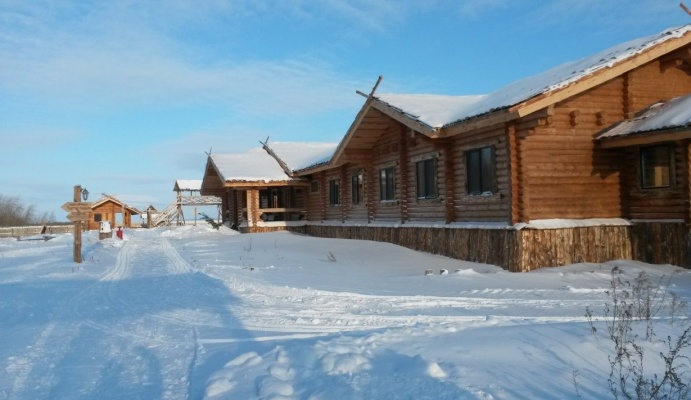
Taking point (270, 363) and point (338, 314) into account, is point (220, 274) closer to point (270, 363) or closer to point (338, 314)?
point (338, 314)

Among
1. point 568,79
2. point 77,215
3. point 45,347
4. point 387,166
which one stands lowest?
point 45,347

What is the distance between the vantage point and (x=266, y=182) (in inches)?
1137

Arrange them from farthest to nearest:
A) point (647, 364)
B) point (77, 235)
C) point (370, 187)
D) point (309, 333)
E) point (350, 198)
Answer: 1. point (350, 198)
2. point (370, 187)
3. point (77, 235)
4. point (309, 333)
5. point (647, 364)

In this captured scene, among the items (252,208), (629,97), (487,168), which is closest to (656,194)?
(629,97)

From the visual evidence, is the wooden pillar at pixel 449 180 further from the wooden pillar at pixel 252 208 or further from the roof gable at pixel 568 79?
the wooden pillar at pixel 252 208

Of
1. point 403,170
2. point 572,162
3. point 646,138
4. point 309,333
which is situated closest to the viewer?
point 309,333

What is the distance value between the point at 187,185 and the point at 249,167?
24757mm

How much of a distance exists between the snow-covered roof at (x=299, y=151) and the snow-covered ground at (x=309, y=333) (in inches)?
609

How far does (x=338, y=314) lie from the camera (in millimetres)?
8516

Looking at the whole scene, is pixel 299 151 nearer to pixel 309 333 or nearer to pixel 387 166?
pixel 387 166

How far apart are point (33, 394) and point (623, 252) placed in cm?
1331

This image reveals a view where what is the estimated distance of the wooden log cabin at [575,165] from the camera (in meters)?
13.1

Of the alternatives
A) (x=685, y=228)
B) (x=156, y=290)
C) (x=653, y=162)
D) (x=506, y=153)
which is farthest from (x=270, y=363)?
(x=653, y=162)

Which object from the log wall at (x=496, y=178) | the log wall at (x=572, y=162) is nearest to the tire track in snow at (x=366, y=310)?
the log wall at (x=572, y=162)
